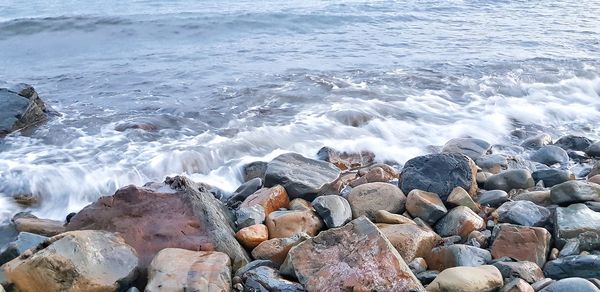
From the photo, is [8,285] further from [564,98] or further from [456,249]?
[564,98]

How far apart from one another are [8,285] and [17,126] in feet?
15.2

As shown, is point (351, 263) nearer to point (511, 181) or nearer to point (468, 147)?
point (511, 181)

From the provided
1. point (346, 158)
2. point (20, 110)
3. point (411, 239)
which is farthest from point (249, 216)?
point (20, 110)

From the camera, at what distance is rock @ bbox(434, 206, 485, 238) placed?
4387 millimetres

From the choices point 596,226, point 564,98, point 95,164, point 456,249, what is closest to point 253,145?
point 95,164

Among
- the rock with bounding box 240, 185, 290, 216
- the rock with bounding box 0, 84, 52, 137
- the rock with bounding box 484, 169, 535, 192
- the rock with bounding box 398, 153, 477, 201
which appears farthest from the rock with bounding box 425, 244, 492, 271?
the rock with bounding box 0, 84, 52, 137

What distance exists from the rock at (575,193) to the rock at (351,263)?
6.61 ft

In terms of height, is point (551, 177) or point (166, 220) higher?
point (166, 220)

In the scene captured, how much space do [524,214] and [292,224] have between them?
6.13 ft

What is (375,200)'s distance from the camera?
4781 millimetres

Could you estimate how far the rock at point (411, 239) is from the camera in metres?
3.93

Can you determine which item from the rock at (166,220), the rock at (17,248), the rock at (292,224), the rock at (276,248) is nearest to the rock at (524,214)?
the rock at (292,224)

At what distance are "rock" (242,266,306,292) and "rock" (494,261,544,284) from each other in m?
1.34

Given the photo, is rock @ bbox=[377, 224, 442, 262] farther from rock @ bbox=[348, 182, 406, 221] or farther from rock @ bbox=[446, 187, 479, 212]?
rock @ bbox=[446, 187, 479, 212]
